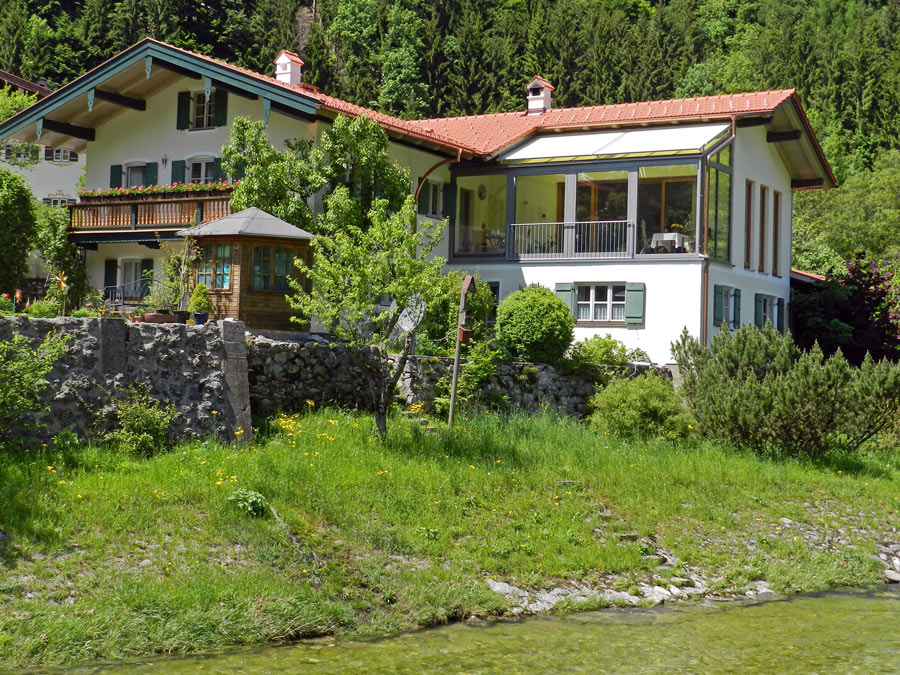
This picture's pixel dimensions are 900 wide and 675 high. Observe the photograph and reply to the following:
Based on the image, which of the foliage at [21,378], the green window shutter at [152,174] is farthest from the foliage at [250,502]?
the green window shutter at [152,174]

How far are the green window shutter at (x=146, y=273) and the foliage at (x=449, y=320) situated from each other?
24.9 feet

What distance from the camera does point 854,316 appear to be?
28.9m

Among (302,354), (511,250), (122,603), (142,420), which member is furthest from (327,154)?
(122,603)

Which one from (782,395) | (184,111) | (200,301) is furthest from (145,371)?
(184,111)

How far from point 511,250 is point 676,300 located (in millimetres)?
4841

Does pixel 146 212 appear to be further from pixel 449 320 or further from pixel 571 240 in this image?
pixel 571 240

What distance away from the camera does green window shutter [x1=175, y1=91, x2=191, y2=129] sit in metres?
26.4

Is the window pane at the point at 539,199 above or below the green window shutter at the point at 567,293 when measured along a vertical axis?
above

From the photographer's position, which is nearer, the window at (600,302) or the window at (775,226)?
the window at (600,302)

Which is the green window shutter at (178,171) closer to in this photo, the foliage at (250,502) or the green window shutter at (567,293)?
the green window shutter at (567,293)

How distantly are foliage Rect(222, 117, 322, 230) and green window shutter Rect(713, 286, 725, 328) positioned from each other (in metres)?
10.1

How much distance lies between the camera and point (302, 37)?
2350 inches

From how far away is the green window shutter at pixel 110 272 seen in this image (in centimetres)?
2681

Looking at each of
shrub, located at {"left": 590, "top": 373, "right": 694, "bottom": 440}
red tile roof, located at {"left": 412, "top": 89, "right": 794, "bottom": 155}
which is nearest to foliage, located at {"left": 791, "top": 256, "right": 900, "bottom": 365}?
red tile roof, located at {"left": 412, "top": 89, "right": 794, "bottom": 155}
